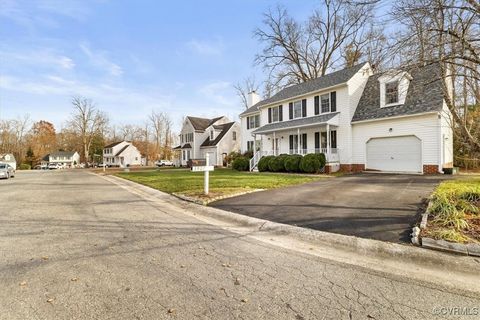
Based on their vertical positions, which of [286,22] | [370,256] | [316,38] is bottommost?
[370,256]

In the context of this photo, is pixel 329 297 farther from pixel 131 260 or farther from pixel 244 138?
pixel 244 138

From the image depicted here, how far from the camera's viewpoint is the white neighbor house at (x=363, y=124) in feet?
50.3

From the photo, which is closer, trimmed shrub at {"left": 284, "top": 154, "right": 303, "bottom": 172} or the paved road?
the paved road

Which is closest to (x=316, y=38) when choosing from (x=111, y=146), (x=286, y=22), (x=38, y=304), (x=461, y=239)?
(x=286, y=22)

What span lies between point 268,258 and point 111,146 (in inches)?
2908

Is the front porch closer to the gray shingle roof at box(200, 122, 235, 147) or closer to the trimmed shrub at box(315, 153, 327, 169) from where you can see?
the trimmed shrub at box(315, 153, 327, 169)

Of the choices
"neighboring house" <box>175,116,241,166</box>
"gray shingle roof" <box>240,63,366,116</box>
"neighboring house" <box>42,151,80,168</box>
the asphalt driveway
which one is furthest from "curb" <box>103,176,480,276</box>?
"neighboring house" <box>42,151,80,168</box>

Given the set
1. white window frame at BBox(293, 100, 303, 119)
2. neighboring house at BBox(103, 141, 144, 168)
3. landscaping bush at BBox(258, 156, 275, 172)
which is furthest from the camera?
neighboring house at BBox(103, 141, 144, 168)

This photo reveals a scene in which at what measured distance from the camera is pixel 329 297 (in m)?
2.84

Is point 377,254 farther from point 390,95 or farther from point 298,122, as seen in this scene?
point 298,122

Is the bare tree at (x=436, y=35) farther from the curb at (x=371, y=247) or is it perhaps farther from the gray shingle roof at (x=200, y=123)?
the gray shingle roof at (x=200, y=123)

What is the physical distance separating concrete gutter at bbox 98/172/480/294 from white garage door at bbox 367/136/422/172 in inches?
554
